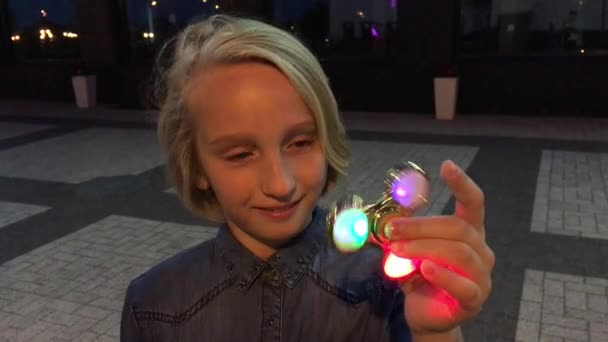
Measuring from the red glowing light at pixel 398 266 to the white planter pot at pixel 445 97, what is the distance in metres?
10.8

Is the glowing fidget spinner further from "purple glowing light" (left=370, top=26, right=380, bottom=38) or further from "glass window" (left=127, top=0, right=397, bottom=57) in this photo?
"purple glowing light" (left=370, top=26, right=380, bottom=38)

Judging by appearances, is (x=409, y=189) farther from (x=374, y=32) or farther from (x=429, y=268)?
(x=374, y=32)

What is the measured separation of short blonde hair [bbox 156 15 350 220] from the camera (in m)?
1.23

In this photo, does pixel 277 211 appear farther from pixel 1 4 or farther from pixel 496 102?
pixel 1 4

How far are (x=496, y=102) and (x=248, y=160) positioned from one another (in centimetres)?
1160

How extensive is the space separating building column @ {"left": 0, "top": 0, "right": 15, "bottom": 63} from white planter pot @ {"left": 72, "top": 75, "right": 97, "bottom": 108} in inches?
150

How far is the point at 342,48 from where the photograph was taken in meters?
13.4

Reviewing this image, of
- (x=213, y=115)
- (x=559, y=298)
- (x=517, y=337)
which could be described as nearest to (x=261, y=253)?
(x=213, y=115)

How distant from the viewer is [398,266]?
988 mm

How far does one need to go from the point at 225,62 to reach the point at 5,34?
733 inches

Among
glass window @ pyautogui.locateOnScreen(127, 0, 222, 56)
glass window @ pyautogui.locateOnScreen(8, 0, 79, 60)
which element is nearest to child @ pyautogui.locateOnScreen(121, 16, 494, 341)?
glass window @ pyautogui.locateOnScreen(127, 0, 222, 56)

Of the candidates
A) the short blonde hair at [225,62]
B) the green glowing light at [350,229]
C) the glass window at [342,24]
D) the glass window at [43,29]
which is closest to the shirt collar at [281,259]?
the short blonde hair at [225,62]

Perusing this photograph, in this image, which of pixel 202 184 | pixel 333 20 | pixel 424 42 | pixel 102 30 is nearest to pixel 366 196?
pixel 202 184

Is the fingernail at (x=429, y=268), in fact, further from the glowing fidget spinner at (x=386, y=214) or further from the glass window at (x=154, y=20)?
the glass window at (x=154, y=20)
